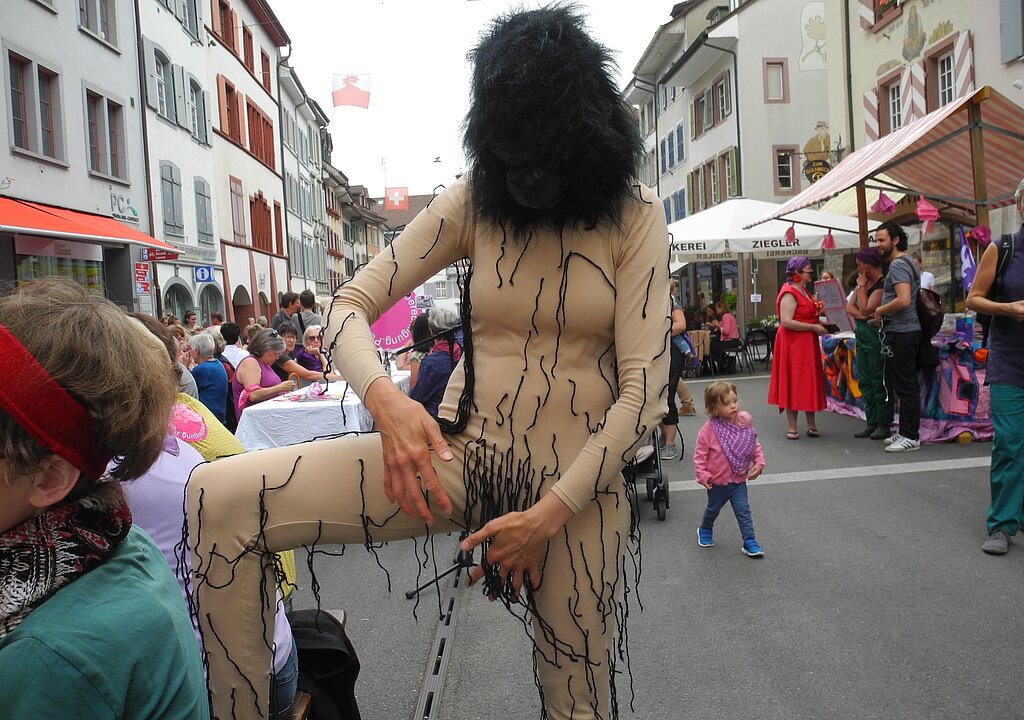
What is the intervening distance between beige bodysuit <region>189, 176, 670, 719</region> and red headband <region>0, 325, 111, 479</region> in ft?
1.65

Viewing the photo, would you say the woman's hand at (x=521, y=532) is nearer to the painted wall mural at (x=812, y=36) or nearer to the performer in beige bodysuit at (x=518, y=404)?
the performer in beige bodysuit at (x=518, y=404)

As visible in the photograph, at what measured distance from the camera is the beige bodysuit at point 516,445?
5.44 feet

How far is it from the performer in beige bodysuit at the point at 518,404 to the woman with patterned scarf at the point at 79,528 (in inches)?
15.7

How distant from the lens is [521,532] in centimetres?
169

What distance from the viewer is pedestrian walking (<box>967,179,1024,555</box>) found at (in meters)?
4.48

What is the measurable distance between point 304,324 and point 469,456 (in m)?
10.6

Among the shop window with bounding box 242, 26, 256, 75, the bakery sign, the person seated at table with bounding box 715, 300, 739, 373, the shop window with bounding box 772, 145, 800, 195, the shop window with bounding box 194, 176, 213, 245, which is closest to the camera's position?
the person seated at table with bounding box 715, 300, 739, 373

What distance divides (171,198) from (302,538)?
821 inches

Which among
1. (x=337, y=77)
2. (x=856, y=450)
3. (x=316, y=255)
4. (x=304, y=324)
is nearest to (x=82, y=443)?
(x=856, y=450)

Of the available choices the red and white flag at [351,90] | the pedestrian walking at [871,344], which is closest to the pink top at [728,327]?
the pedestrian walking at [871,344]

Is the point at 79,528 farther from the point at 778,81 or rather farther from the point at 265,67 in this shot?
the point at 265,67

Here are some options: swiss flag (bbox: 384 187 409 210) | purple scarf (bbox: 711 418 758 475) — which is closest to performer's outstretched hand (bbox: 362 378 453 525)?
purple scarf (bbox: 711 418 758 475)

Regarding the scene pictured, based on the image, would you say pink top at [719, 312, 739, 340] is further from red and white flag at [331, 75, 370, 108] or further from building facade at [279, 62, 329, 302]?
building facade at [279, 62, 329, 302]

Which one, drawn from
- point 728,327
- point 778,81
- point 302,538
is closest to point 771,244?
point 728,327
